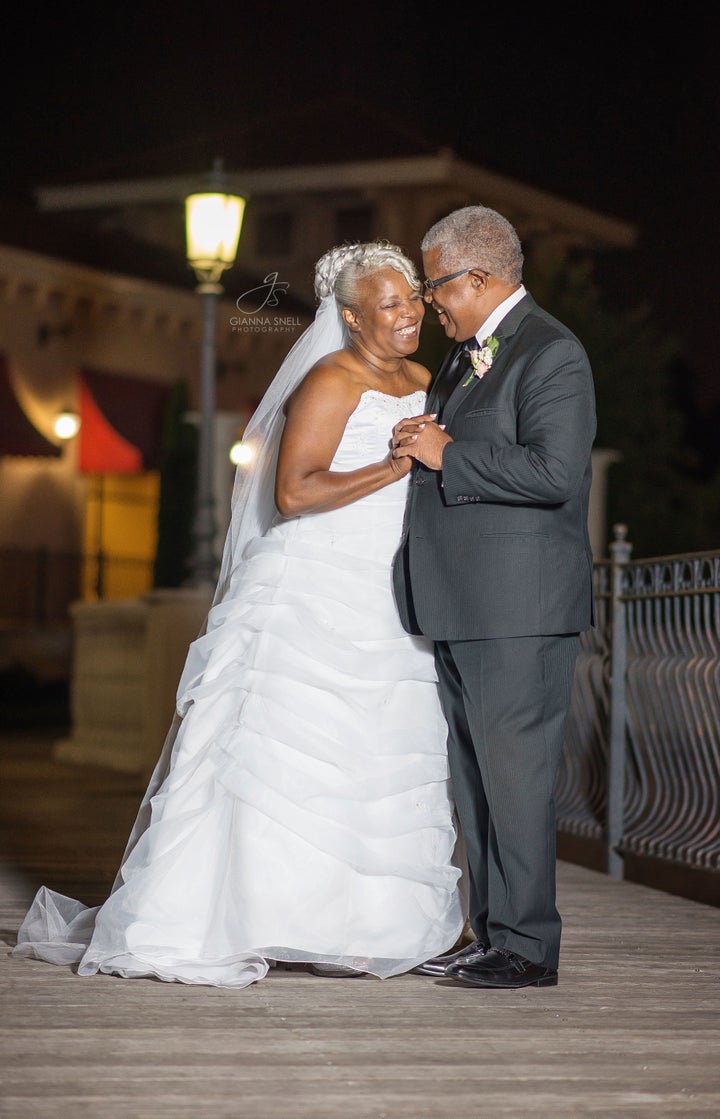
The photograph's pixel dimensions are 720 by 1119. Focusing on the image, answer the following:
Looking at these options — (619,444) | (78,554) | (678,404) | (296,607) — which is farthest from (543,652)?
(678,404)

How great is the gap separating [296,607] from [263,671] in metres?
0.21

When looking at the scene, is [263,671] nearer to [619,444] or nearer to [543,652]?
[543,652]

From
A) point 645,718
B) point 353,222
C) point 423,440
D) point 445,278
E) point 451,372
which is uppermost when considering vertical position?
point 353,222

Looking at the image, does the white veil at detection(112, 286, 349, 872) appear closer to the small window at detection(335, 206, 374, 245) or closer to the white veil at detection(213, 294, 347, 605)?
the white veil at detection(213, 294, 347, 605)

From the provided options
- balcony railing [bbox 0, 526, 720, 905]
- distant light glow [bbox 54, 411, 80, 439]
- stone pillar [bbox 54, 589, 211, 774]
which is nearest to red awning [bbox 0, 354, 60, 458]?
distant light glow [bbox 54, 411, 80, 439]

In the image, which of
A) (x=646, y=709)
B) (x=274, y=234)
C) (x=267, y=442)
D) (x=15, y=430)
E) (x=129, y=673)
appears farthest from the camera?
(x=274, y=234)

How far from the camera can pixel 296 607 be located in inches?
175

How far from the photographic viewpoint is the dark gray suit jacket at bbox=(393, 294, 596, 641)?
13.3ft

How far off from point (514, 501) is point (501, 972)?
51.4 inches

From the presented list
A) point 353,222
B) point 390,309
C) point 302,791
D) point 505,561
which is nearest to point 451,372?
point 390,309

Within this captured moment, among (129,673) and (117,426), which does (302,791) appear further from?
(117,426)

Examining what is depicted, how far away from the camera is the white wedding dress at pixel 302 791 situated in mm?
4211

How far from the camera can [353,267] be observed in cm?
450

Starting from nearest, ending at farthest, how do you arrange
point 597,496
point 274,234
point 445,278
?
point 445,278 → point 597,496 → point 274,234
